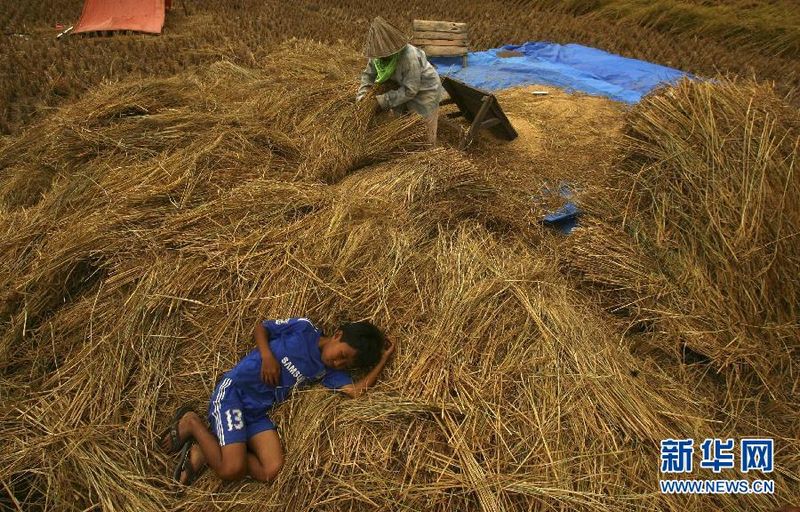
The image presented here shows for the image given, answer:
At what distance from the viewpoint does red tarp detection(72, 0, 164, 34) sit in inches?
281

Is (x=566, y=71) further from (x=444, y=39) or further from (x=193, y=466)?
(x=193, y=466)

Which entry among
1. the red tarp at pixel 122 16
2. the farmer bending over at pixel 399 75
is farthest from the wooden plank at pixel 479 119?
the red tarp at pixel 122 16

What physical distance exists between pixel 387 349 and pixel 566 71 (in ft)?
16.2

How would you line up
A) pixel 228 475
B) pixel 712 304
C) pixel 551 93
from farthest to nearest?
pixel 551 93 → pixel 712 304 → pixel 228 475

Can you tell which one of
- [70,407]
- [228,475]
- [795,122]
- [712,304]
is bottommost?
[228,475]

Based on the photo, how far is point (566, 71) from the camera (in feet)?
18.4

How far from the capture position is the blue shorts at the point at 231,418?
1.85 m

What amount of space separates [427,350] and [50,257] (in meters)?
1.87

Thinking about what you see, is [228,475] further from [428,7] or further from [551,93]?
[428,7]

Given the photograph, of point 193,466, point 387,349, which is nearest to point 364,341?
point 387,349

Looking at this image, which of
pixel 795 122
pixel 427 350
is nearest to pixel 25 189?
pixel 427 350

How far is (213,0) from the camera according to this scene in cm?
915

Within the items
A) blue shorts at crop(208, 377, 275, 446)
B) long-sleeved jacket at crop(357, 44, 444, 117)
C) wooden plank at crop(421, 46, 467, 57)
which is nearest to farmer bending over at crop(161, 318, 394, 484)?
blue shorts at crop(208, 377, 275, 446)

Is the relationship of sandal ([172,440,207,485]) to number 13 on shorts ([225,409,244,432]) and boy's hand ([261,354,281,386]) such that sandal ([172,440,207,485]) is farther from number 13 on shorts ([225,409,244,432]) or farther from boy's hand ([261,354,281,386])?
boy's hand ([261,354,281,386])
